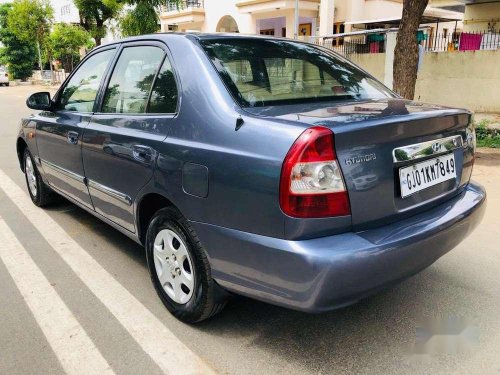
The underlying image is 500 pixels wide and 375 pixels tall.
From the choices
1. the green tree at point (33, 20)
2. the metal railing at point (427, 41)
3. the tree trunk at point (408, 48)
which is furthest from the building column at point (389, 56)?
the green tree at point (33, 20)

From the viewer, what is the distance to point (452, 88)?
10.8 meters

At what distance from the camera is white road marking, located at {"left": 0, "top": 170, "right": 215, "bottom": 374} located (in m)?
2.39

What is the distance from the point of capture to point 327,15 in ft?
62.5

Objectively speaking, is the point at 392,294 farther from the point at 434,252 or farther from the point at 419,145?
the point at 419,145

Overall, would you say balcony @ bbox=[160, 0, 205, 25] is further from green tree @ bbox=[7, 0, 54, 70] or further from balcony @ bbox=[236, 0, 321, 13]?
green tree @ bbox=[7, 0, 54, 70]

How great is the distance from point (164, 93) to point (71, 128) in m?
1.29

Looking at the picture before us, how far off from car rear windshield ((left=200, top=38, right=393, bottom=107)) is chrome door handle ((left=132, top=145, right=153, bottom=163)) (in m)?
0.62

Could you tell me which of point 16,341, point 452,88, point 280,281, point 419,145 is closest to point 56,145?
point 16,341

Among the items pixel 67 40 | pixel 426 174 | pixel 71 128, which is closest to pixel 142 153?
pixel 71 128

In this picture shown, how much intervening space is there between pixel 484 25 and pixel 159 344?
16050mm

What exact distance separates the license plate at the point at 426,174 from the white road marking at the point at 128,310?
1347mm

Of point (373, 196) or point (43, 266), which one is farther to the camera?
point (43, 266)

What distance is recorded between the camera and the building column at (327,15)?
19.0 metres

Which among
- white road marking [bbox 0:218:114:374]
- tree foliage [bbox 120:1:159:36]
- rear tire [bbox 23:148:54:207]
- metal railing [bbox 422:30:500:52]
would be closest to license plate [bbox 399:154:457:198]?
white road marking [bbox 0:218:114:374]
